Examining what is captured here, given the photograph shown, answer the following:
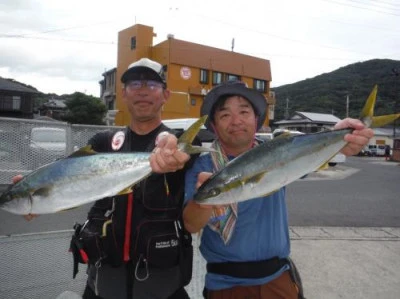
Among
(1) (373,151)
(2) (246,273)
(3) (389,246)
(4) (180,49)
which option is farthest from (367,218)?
(1) (373,151)

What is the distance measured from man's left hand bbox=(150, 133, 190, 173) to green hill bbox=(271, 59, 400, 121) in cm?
6298

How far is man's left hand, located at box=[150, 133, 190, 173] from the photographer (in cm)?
214

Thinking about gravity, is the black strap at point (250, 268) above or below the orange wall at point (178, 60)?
below

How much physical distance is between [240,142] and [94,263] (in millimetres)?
1319

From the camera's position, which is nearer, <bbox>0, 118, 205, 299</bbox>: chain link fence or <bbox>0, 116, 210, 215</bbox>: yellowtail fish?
<bbox>0, 116, 210, 215</bbox>: yellowtail fish

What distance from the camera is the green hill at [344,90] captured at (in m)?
68.6

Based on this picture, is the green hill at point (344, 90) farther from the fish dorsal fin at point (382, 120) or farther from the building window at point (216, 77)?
the fish dorsal fin at point (382, 120)

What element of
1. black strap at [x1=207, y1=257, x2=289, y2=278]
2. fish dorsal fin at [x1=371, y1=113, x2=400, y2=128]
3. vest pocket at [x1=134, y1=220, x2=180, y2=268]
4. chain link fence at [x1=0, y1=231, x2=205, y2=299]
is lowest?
chain link fence at [x1=0, y1=231, x2=205, y2=299]

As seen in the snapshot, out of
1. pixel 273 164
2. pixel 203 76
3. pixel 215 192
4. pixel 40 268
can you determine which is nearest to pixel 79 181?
pixel 215 192

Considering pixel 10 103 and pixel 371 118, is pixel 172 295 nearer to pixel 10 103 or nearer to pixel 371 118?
pixel 371 118

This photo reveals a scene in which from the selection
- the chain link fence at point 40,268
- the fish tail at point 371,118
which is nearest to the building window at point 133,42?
the chain link fence at point 40,268

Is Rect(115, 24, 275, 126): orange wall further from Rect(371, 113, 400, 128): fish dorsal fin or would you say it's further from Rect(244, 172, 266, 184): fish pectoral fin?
Rect(244, 172, 266, 184): fish pectoral fin

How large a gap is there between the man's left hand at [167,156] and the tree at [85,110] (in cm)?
4134

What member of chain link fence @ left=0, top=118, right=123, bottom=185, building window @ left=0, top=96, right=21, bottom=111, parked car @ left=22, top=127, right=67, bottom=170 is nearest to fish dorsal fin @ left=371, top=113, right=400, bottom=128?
chain link fence @ left=0, top=118, right=123, bottom=185
